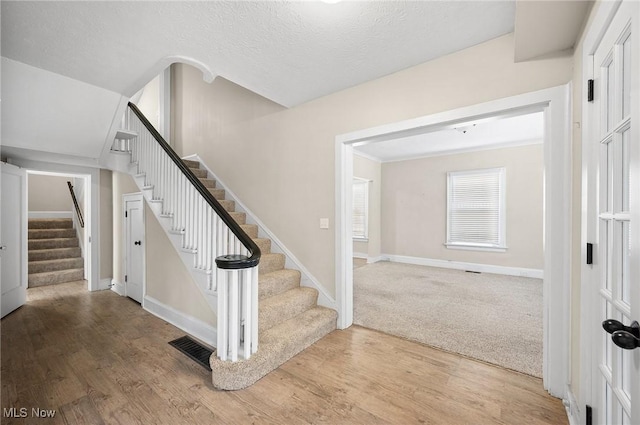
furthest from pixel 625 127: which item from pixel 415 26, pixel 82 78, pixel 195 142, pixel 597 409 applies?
pixel 195 142

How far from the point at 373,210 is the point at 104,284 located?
5.82 m

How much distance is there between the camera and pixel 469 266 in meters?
5.67

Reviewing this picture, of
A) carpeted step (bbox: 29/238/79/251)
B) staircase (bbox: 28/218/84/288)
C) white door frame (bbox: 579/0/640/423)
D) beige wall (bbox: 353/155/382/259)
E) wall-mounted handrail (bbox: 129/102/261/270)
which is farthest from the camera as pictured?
beige wall (bbox: 353/155/382/259)

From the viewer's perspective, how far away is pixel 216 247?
2506mm

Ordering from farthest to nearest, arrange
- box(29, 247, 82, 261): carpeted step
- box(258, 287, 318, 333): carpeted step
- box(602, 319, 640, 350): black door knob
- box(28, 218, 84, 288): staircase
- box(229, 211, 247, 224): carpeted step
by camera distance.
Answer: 1. box(29, 247, 82, 261): carpeted step
2. box(28, 218, 84, 288): staircase
3. box(229, 211, 247, 224): carpeted step
4. box(258, 287, 318, 333): carpeted step
5. box(602, 319, 640, 350): black door knob

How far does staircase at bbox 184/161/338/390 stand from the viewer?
6.39 ft

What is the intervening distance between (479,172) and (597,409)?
513 cm

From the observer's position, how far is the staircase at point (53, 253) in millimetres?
5012

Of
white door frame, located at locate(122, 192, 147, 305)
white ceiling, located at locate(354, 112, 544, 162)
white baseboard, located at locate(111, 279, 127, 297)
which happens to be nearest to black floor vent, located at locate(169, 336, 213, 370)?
white door frame, located at locate(122, 192, 147, 305)

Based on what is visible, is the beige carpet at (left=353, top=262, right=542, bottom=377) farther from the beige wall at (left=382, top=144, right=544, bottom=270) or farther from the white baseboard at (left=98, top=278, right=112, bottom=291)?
the white baseboard at (left=98, top=278, right=112, bottom=291)

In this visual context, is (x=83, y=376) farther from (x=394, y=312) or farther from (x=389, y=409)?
(x=394, y=312)

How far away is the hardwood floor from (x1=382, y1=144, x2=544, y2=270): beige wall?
3.96 metres

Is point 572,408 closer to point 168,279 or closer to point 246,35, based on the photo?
point 246,35

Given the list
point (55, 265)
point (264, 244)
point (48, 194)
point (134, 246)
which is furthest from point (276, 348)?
point (48, 194)
